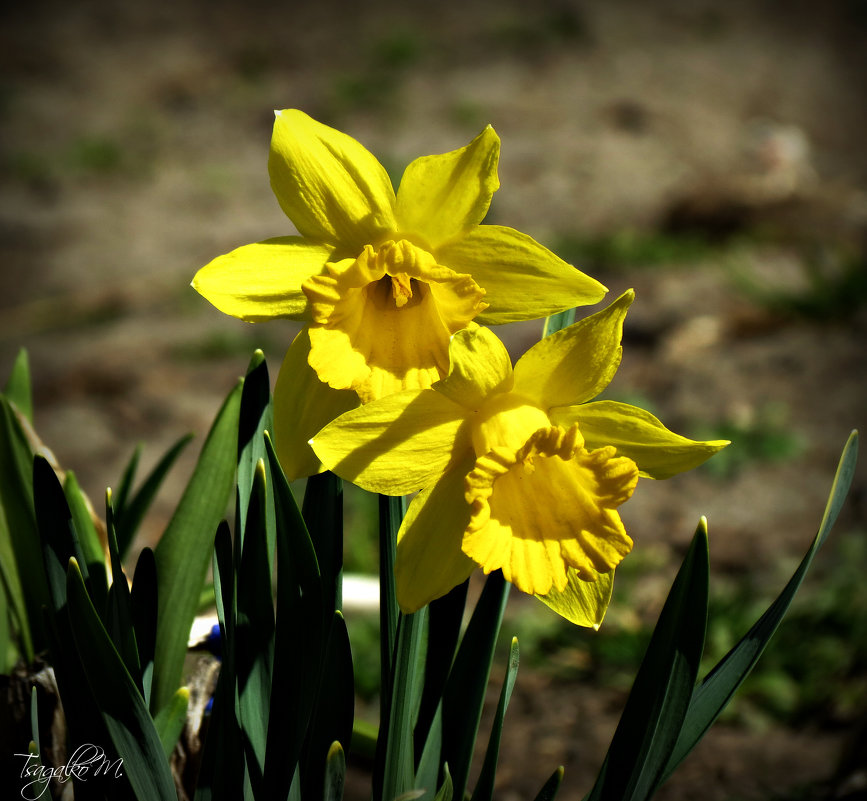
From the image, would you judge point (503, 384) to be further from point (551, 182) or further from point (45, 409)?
point (551, 182)

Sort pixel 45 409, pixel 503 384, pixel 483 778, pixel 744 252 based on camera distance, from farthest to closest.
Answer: pixel 744 252
pixel 45 409
pixel 483 778
pixel 503 384

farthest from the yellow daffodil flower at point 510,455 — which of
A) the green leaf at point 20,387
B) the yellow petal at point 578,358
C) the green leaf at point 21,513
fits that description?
the green leaf at point 20,387

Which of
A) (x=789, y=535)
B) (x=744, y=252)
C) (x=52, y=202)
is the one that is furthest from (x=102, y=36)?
(x=789, y=535)

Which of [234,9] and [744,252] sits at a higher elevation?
[234,9]

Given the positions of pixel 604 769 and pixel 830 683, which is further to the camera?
pixel 830 683

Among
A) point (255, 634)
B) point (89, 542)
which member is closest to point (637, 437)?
point (255, 634)

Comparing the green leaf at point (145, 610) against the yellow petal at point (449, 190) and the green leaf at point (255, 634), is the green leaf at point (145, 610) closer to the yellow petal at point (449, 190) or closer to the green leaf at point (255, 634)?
the green leaf at point (255, 634)

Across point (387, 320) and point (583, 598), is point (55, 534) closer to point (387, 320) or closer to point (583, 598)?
point (387, 320)
